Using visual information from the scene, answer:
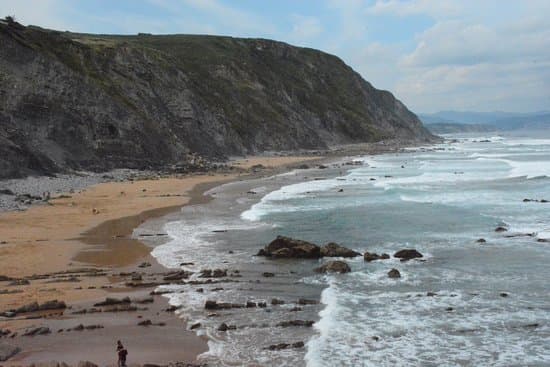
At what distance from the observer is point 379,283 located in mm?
18188

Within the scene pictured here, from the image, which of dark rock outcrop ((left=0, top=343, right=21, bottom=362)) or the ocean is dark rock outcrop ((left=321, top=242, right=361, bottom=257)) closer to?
the ocean

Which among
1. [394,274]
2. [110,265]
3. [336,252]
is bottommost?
[394,274]

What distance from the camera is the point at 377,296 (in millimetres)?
16719

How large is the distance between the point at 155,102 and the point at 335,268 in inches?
2315

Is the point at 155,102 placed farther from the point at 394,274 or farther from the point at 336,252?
the point at 394,274

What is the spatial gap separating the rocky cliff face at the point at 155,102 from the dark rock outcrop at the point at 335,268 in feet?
94.1

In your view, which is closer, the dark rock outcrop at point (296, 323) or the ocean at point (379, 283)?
the ocean at point (379, 283)

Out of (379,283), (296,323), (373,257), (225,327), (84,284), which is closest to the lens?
(225,327)

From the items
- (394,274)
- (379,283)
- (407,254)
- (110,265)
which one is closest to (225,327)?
(379,283)

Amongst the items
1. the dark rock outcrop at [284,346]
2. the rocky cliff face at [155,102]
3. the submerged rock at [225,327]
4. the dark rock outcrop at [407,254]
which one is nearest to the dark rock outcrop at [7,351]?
the submerged rock at [225,327]

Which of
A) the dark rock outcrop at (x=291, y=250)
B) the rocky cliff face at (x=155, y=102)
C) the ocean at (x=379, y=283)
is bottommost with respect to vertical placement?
the ocean at (x=379, y=283)

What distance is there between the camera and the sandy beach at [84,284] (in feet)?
40.5

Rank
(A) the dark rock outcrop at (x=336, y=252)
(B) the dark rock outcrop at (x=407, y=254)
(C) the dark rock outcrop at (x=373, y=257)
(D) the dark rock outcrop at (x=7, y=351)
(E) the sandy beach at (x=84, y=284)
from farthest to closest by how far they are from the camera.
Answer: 1. (A) the dark rock outcrop at (x=336, y=252)
2. (B) the dark rock outcrop at (x=407, y=254)
3. (C) the dark rock outcrop at (x=373, y=257)
4. (E) the sandy beach at (x=84, y=284)
5. (D) the dark rock outcrop at (x=7, y=351)

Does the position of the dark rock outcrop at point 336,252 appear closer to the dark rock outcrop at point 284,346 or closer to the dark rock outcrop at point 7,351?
the dark rock outcrop at point 284,346
